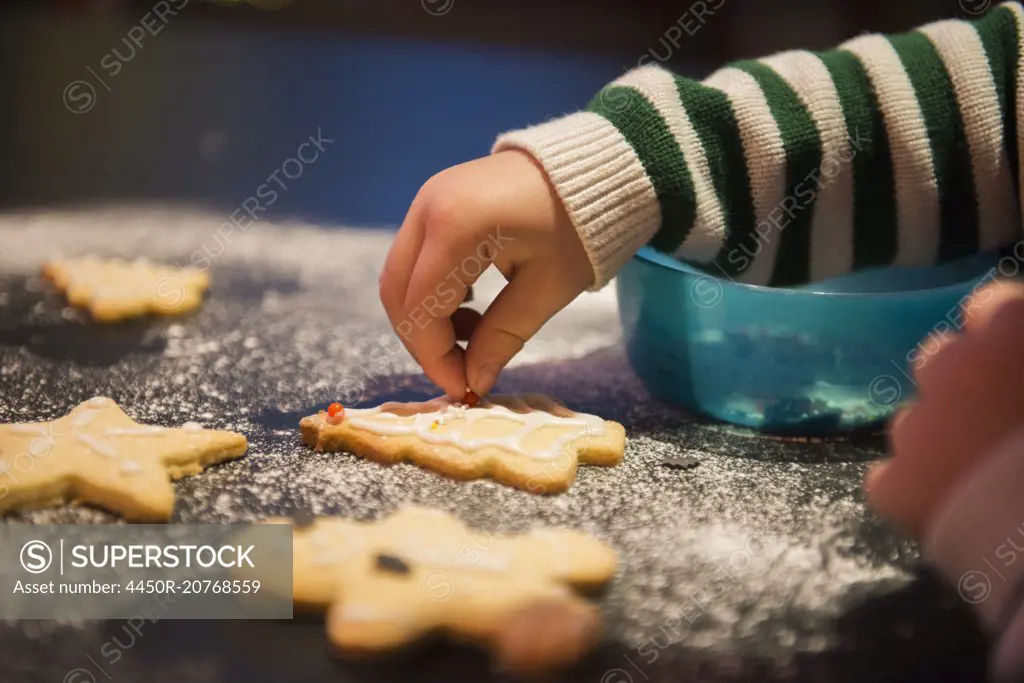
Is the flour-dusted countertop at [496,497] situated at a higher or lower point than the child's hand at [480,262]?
lower

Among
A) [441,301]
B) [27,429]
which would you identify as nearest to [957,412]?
[441,301]

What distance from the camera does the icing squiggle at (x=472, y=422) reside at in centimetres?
79

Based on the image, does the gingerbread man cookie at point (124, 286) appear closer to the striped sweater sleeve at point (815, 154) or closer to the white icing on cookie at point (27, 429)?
the white icing on cookie at point (27, 429)

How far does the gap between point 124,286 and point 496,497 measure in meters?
0.60

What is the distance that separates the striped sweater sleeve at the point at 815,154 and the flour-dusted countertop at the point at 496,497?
0.62 ft

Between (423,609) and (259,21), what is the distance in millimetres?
1440

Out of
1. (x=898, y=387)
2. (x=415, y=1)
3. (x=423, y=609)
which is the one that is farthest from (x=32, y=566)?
(x=415, y=1)

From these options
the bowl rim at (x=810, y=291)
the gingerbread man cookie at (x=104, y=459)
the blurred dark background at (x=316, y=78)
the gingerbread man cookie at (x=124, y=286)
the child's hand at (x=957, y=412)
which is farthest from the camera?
the blurred dark background at (x=316, y=78)

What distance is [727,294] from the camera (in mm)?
855

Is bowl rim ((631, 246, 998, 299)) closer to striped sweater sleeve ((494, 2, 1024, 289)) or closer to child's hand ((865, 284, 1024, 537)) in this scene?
striped sweater sleeve ((494, 2, 1024, 289))

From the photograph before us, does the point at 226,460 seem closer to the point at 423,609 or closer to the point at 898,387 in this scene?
the point at 423,609

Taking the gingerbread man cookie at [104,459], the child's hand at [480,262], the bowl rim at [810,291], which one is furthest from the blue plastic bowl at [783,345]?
the gingerbread man cookie at [104,459]

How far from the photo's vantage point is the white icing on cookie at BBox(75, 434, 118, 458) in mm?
748

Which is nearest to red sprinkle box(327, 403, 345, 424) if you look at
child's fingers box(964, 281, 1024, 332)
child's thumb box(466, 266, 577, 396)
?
child's thumb box(466, 266, 577, 396)
